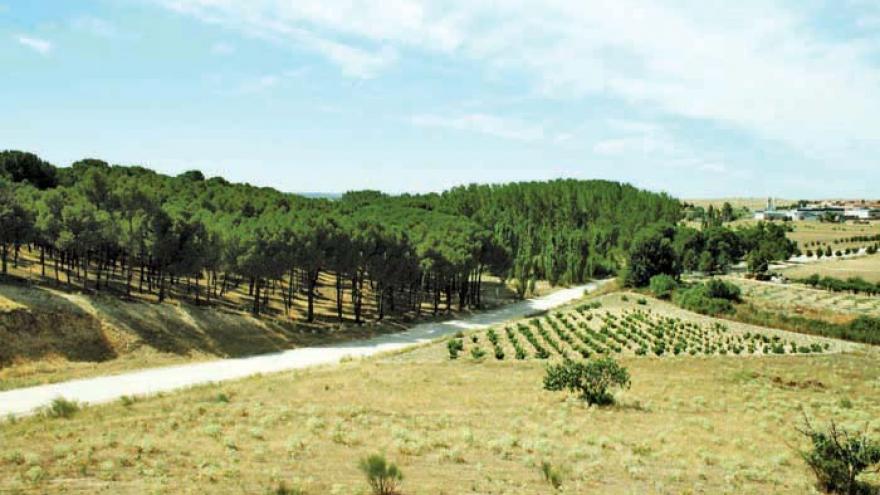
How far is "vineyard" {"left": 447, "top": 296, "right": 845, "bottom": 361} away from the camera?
157 feet

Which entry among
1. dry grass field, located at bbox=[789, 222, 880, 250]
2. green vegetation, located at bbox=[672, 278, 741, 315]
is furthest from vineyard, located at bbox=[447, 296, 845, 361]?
dry grass field, located at bbox=[789, 222, 880, 250]

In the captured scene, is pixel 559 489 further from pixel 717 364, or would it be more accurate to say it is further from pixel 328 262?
pixel 328 262

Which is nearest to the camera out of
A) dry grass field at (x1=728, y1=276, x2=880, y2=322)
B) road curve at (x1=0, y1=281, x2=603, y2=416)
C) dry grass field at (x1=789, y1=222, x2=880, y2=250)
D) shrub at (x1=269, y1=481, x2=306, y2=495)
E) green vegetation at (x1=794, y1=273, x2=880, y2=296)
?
shrub at (x1=269, y1=481, x2=306, y2=495)

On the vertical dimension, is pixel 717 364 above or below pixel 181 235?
below

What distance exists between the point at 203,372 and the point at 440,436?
27.3m

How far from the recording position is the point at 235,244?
57.3 m

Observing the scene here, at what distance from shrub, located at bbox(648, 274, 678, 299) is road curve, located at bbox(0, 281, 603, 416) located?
2934 centimetres

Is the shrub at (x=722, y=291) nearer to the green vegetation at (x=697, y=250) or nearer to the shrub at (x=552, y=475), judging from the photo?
the green vegetation at (x=697, y=250)

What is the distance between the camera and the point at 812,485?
56.6 feet

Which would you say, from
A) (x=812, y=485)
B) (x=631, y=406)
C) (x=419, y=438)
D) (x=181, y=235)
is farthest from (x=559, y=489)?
(x=181, y=235)

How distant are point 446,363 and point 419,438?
2159 cm

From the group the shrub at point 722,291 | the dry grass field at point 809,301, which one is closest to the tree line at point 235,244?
the shrub at point 722,291

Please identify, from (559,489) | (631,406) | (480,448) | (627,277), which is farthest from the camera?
(627,277)

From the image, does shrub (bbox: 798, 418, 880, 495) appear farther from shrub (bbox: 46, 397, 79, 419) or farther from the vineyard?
shrub (bbox: 46, 397, 79, 419)
